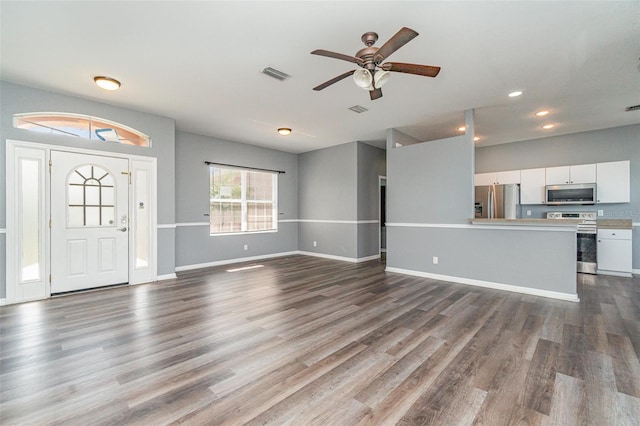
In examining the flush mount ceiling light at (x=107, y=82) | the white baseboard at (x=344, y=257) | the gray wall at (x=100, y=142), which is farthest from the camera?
the white baseboard at (x=344, y=257)

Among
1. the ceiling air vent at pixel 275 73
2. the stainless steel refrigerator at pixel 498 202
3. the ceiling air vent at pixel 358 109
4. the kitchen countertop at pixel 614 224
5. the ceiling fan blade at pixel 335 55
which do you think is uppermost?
the ceiling air vent at pixel 358 109

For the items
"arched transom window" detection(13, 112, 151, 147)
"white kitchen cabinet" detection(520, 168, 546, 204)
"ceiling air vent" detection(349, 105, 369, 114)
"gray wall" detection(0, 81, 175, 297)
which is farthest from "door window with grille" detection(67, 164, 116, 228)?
"white kitchen cabinet" detection(520, 168, 546, 204)

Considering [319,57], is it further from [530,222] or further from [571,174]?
[571,174]

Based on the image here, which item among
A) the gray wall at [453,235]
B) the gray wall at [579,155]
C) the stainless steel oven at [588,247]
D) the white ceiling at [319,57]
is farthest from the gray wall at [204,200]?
the stainless steel oven at [588,247]

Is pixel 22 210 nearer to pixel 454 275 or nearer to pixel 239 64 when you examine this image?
pixel 239 64

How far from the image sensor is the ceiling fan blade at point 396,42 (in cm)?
197

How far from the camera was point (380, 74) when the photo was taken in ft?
8.17

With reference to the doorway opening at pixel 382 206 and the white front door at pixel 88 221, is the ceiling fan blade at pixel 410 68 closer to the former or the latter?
the white front door at pixel 88 221

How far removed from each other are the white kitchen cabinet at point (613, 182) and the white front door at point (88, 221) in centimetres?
867

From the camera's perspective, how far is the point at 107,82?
3457 mm

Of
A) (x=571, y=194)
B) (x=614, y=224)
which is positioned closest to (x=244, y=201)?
(x=571, y=194)

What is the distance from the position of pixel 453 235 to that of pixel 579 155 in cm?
351

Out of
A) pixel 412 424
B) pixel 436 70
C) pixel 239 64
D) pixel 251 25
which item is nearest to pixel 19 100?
pixel 239 64

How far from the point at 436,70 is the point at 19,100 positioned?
5.12m
